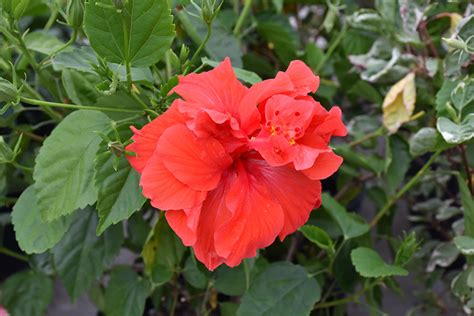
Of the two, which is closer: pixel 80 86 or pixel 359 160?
pixel 80 86

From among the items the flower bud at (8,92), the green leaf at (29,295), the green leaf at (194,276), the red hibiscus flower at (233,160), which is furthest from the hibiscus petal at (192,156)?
the green leaf at (29,295)

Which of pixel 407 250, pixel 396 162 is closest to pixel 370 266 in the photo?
pixel 407 250

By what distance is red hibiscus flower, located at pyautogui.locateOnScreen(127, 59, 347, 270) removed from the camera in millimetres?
350

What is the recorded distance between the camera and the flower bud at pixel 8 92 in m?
0.38

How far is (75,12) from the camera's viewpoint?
419mm

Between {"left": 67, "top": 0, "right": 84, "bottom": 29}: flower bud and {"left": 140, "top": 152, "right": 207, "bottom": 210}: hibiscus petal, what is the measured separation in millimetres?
132

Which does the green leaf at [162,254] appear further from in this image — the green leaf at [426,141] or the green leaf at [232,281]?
the green leaf at [426,141]

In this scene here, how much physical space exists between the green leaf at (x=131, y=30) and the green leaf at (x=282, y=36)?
281 millimetres

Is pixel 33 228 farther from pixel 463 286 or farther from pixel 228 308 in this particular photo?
pixel 463 286

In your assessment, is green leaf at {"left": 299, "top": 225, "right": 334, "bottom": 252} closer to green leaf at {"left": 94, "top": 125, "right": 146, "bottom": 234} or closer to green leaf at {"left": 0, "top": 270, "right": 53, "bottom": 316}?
green leaf at {"left": 94, "top": 125, "right": 146, "bottom": 234}

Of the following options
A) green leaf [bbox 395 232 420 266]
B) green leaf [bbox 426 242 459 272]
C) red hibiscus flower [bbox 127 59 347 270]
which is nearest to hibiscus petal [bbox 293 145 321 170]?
red hibiscus flower [bbox 127 59 347 270]

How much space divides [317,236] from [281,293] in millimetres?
57

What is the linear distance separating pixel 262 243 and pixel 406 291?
0.55 m

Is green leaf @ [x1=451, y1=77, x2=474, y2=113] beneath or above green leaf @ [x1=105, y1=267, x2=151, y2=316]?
above
